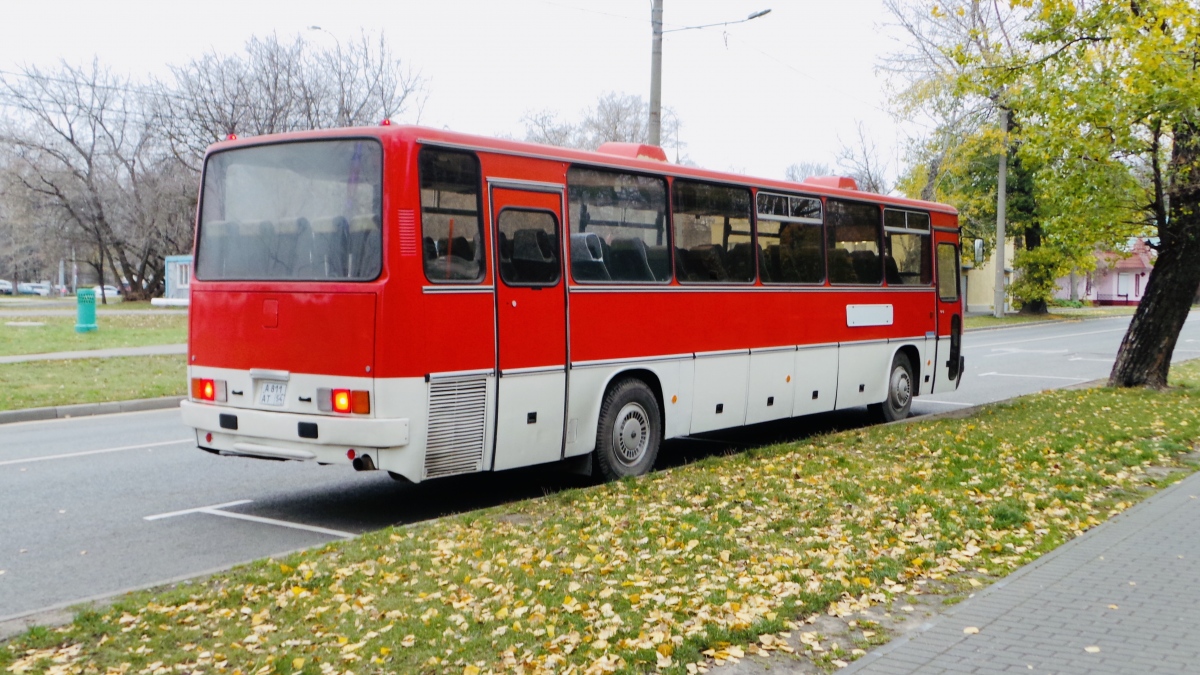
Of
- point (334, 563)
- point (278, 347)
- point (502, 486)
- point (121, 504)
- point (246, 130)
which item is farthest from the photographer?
point (246, 130)

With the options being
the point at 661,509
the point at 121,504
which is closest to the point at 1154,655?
the point at 661,509

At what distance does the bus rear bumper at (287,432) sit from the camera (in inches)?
317

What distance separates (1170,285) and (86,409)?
16027mm

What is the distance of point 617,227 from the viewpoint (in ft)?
33.7

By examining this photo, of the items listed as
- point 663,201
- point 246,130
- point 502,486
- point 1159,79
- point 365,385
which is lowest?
point 502,486

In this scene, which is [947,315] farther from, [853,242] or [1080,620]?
[1080,620]

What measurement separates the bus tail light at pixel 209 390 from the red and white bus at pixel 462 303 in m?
0.02

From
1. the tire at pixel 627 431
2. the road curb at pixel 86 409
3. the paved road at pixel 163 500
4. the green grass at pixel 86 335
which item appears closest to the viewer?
the paved road at pixel 163 500

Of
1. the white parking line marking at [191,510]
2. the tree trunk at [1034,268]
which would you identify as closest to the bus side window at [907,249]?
the white parking line marking at [191,510]

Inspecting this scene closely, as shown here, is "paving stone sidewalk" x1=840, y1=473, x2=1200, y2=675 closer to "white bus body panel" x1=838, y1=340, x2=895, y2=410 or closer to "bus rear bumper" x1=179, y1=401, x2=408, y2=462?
"bus rear bumper" x1=179, y1=401, x2=408, y2=462

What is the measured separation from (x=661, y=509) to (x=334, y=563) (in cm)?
261

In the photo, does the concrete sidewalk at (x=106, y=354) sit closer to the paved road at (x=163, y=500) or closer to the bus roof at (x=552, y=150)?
the paved road at (x=163, y=500)

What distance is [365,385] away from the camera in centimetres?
812

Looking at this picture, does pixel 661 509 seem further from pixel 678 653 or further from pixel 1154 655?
pixel 1154 655
